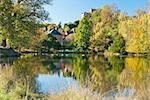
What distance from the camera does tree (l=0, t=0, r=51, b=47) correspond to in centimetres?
2673

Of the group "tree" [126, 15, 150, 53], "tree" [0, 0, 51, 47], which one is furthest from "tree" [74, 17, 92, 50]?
"tree" [0, 0, 51, 47]

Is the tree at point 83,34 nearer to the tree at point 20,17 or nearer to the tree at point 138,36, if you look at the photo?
the tree at point 138,36

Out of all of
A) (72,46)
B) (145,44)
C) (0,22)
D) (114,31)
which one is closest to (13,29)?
(0,22)

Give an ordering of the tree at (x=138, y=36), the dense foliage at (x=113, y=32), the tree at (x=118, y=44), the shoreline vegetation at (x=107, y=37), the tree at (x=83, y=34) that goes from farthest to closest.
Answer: the tree at (x=83, y=34), the tree at (x=118, y=44), the dense foliage at (x=113, y=32), the shoreline vegetation at (x=107, y=37), the tree at (x=138, y=36)

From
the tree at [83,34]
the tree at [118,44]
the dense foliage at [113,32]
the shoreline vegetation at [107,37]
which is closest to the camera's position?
the shoreline vegetation at [107,37]

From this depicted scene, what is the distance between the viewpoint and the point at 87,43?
60.2m

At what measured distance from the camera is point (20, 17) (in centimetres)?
3222

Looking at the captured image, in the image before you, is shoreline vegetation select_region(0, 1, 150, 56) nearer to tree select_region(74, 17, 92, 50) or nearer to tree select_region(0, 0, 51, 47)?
tree select_region(74, 17, 92, 50)

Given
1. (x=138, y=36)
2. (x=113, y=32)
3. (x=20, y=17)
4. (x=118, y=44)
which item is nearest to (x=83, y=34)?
(x=113, y=32)

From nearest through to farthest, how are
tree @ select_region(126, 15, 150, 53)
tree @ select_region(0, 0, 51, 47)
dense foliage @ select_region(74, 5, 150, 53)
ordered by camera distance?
tree @ select_region(0, 0, 51, 47)
tree @ select_region(126, 15, 150, 53)
dense foliage @ select_region(74, 5, 150, 53)

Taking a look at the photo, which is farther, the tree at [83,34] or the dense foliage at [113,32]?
the tree at [83,34]

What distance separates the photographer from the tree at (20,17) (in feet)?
87.7

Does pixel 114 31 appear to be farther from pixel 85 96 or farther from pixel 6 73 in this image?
pixel 85 96

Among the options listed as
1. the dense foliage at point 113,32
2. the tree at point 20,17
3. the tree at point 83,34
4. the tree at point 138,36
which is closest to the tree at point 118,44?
the dense foliage at point 113,32
